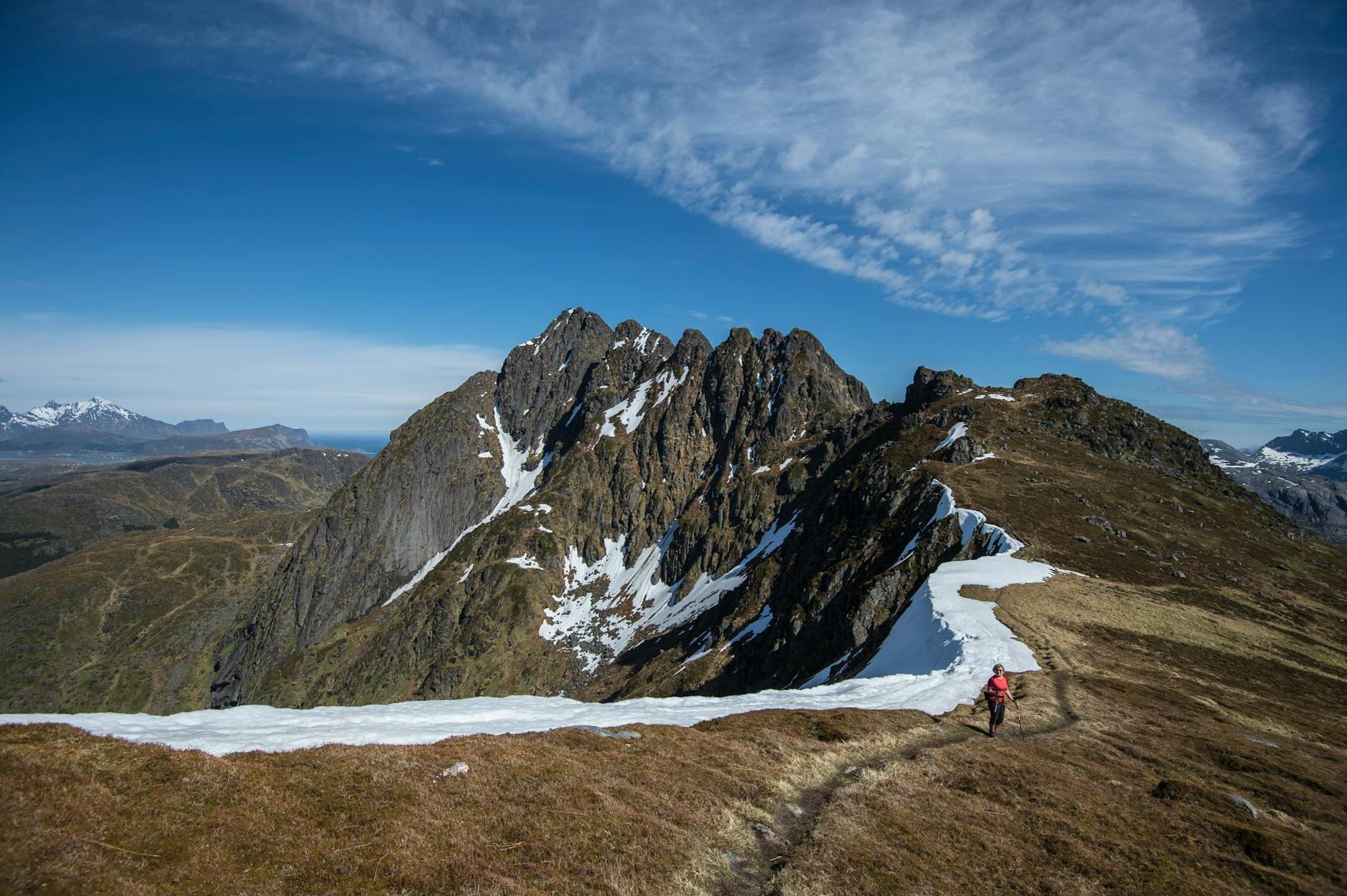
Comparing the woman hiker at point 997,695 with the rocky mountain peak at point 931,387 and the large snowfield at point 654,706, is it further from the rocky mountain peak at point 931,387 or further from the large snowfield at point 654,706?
the rocky mountain peak at point 931,387

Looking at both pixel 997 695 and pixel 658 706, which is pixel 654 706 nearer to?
pixel 658 706

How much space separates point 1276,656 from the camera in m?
42.1

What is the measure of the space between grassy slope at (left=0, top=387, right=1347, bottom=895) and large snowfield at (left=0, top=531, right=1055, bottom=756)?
2.43 metres

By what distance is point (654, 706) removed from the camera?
30.5m

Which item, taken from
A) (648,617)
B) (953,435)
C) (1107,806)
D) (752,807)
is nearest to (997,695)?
(1107,806)

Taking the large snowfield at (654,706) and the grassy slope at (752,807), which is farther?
the large snowfield at (654,706)

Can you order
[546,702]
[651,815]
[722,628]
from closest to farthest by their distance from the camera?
1. [651,815]
2. [546,702]
3. [722,628]

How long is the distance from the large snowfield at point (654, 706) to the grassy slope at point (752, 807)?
2430 mm

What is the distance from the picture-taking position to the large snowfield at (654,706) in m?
18.7

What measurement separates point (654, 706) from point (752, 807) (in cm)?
1326

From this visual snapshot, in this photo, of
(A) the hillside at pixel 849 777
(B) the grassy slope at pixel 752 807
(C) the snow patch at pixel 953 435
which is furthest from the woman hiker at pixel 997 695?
(C) the snow patch at pixel 953 435

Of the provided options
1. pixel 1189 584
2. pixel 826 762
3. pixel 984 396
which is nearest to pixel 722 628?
pixel 1189 584

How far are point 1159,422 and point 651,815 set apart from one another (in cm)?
16645

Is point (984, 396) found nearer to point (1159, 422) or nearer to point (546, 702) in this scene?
point (1159, 422)
